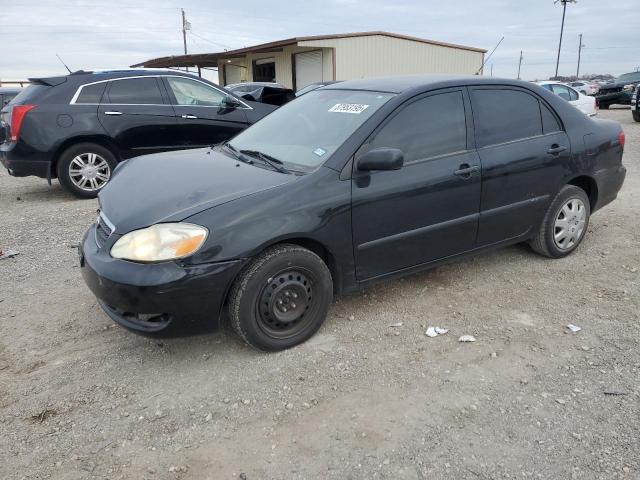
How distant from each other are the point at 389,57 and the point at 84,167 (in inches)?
782

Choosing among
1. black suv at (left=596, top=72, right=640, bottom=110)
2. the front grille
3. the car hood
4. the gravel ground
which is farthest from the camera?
black suv at (left=596, top=72, right=640, bottom=110)

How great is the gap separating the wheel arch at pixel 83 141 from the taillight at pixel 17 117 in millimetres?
507

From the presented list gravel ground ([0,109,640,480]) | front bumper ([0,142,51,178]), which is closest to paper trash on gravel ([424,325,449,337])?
gravel ground ([0,109,640,480])

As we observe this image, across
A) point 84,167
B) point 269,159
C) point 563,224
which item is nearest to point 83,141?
point 84,167

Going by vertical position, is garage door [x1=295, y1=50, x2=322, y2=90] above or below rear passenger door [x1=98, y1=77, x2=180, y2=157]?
above

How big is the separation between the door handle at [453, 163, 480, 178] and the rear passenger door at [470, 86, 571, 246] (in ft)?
0.35

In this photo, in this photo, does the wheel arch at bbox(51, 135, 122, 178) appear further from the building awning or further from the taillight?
the building awning

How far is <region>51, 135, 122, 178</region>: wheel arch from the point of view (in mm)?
6875

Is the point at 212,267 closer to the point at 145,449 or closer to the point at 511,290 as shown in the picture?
the point at 145,449

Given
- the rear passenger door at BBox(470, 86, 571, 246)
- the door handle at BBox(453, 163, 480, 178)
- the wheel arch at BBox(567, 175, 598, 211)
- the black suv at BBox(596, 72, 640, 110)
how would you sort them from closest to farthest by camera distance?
the door handle at BBox(453, 163, 480, 178) < the rear passenger door at BBox(470, 86, 571, 246) < the wheel arch at BBox(567, 175, 598, 211) < the black suv at BBox(596, 72, 640, 110)

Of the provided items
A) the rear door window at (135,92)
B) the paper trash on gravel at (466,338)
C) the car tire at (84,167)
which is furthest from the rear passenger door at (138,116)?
the paper trash on gravel at (466,338)

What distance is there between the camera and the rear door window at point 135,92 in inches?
282

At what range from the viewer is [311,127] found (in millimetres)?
3684

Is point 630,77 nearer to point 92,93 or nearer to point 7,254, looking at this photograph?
point 92,93
